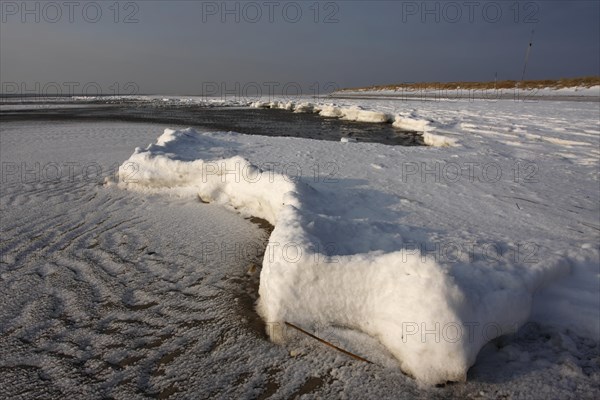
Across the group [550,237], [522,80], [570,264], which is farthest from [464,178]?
[522,80]

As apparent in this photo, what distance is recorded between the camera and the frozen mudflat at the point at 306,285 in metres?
1.64

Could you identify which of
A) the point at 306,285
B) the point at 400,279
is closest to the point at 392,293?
the point at 400,279

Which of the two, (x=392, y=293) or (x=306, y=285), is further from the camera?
(x=306, y=285)

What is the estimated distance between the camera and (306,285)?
1.98 metres

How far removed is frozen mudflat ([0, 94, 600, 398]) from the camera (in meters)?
1.64

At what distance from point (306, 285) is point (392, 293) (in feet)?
1.63

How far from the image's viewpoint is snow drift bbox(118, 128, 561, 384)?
162cm

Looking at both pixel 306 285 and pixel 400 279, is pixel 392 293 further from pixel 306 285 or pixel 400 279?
pixel 306 285

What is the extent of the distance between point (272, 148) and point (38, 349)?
4566 mm

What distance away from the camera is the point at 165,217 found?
12.3 feet

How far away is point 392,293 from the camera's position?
5.98 ft

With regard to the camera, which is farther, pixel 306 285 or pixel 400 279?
pixel 306 285

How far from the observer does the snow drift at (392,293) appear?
162cm

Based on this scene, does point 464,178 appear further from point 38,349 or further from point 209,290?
point 38,349
